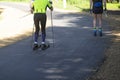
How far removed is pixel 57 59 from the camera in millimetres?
11750

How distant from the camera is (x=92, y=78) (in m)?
9.41

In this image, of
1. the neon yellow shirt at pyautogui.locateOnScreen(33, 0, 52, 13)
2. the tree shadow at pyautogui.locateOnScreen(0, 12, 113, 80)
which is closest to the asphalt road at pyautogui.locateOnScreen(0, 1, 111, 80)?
the tree shadow at pyautogui.locateOnScreen(0, 12, 113, 80)

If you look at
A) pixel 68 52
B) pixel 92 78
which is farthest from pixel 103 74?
pixel 68 52

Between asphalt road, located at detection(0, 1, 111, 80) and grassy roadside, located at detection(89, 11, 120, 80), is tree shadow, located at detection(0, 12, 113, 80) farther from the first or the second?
grassy roadside, located at detection(89, 11, 120, 80)

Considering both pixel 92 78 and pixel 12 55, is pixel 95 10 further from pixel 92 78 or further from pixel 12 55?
pixel 92 78

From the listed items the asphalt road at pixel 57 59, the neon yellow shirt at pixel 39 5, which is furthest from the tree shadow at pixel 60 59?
the neon yellow shirt at pixel 39 5

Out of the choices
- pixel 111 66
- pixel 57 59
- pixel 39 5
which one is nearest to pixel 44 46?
pixel 39 5

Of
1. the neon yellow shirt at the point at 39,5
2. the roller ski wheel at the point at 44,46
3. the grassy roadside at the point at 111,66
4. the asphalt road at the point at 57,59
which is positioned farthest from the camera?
the roller ski wheel at the point at 44,46

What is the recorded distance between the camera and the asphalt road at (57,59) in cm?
973

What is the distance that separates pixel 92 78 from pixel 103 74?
0.51 meters

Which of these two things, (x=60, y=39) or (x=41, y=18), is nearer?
(x=41, y=18)

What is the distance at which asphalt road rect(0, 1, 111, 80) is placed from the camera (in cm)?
973

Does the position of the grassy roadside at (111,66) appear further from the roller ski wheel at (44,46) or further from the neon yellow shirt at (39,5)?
the neon yellow shirt at (39,5)

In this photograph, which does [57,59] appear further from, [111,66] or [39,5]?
[39,5]
